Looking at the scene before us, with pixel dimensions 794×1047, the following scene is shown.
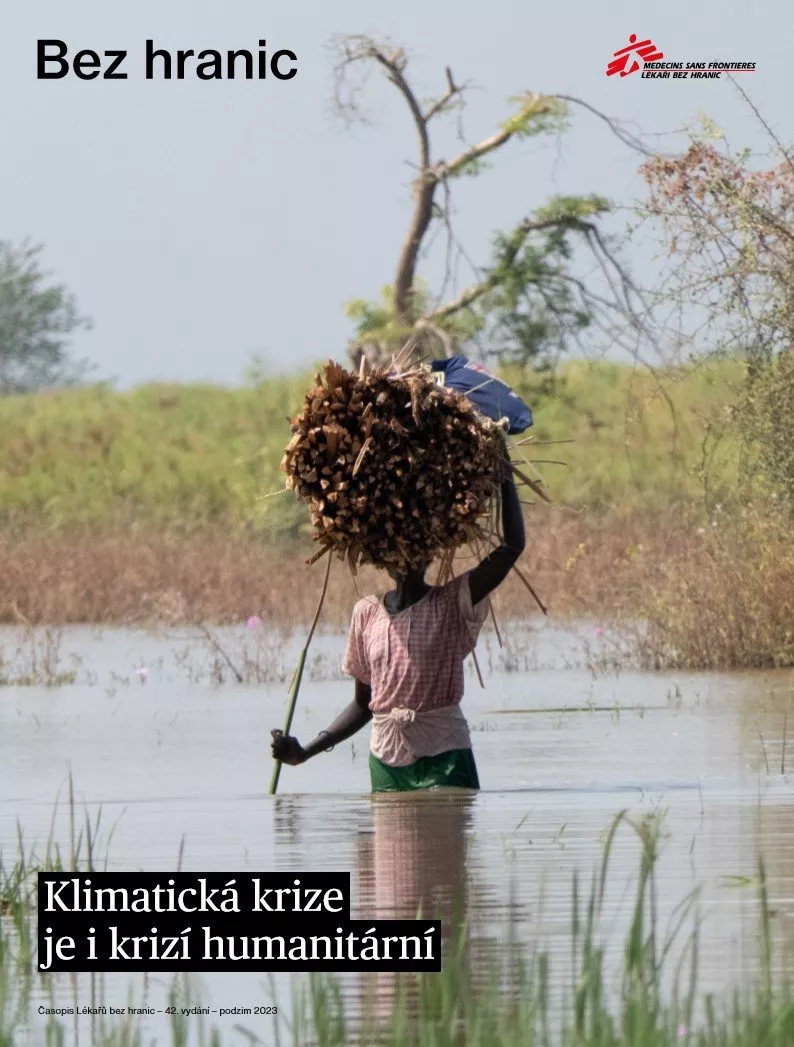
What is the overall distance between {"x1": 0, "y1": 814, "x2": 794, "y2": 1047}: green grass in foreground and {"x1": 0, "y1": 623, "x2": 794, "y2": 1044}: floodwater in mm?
95

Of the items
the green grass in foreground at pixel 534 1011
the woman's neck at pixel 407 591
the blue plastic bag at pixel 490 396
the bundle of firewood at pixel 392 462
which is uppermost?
the blue plastic bag at pixel 490 396

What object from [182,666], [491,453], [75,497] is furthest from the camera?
[75,497]

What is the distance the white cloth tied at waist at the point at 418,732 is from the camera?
289 inches

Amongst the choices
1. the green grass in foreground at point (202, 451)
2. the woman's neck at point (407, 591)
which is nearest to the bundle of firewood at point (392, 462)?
the woman's neck at point (407, 591)

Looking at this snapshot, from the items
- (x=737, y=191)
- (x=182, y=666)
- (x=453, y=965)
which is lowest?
(x=453, y=965)

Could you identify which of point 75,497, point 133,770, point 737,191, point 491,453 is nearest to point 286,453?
point 491,453

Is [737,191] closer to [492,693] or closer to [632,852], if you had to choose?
[492,693]

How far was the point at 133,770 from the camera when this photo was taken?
11.6m

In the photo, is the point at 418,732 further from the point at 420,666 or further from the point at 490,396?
the point at 490,396

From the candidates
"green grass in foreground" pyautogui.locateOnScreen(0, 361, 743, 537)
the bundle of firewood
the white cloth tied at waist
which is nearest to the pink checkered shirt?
the white cloth tied at waist

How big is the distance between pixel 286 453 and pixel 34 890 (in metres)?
1.86

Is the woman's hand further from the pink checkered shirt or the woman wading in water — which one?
the pink checkered shirt

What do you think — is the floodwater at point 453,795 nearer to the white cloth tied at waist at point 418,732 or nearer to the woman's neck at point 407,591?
the white cloth tied at waist at point 418,732

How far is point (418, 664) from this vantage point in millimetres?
7297
